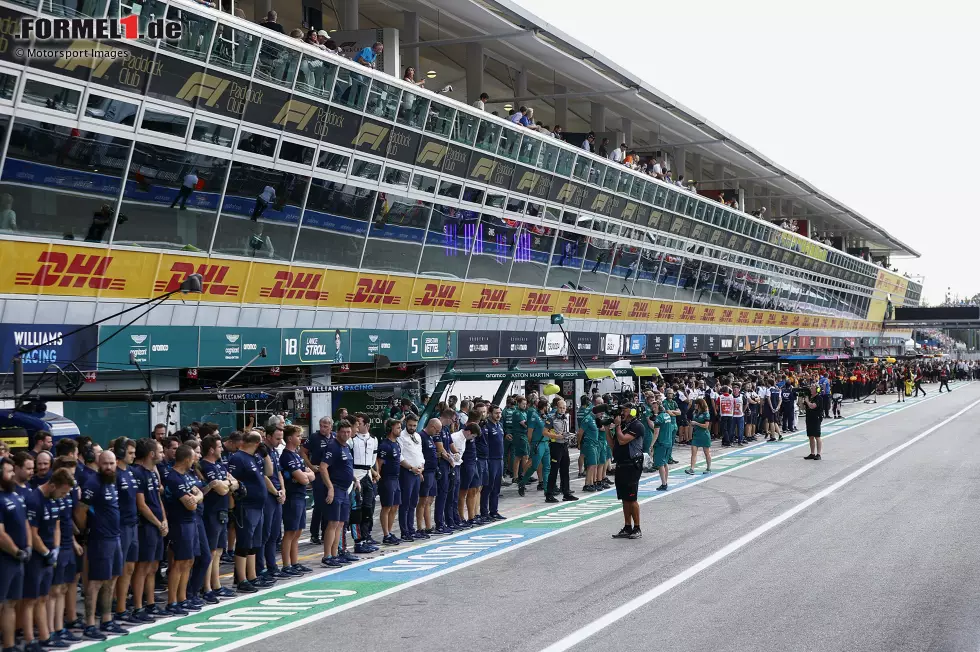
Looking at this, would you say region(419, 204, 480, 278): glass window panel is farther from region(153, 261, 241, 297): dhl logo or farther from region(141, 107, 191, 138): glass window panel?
region(141, 107, 191, 138): glass window panel

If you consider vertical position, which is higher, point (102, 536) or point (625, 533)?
point (102, 536)

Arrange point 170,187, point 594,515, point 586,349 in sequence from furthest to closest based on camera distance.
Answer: point 586,349 → point 170,187 → point 594,515

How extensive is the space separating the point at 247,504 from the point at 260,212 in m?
11.4

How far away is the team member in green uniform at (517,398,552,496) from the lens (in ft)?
59.7

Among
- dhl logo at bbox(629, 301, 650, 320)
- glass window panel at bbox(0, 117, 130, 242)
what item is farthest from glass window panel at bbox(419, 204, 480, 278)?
dhl logo at bbox(629, 301, 650, 320)

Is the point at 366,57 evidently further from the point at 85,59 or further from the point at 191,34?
the point at 85,59

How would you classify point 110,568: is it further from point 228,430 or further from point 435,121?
point 435,121

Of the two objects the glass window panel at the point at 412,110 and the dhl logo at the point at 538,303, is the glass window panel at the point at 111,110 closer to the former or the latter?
the glass window panel at the point at 412,110

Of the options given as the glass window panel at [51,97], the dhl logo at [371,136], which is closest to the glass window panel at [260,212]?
the dhl logo at [371,136]

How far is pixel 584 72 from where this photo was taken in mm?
35094

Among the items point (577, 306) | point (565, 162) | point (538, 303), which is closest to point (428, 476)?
point (538, 303)

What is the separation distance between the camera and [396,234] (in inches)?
997

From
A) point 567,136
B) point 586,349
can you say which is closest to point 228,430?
point 586,349

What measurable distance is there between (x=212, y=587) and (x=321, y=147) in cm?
1327
